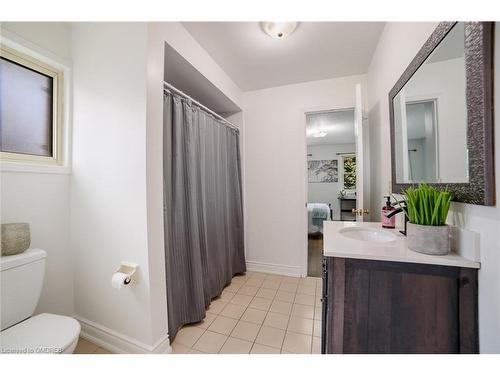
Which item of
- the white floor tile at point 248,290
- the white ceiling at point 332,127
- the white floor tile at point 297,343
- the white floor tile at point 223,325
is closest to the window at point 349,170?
the white ceiling at point 332,127

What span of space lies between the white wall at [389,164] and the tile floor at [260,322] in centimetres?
103

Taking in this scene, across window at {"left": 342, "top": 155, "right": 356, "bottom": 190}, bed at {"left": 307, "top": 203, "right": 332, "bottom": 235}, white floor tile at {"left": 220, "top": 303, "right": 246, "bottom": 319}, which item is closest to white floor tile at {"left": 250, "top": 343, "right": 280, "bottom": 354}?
white floor tile at {"left": 220, "top": 303, "right": 246, "bottom": 319}

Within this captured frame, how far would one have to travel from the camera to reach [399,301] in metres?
0.80

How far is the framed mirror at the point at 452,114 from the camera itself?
2.12 feet

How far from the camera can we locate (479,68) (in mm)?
661

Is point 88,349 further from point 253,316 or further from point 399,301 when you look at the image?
point 399,301

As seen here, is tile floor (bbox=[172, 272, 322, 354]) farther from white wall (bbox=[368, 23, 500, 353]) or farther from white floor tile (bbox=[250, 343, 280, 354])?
white wall (bbox=[368, 23, 500, 353])

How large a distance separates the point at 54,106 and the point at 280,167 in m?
2.10

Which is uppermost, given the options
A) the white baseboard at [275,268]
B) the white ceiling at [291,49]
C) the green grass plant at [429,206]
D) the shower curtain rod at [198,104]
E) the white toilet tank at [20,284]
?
the white ceiling at [291,49]

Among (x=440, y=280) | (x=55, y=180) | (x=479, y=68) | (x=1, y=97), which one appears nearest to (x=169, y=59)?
(x=1, y=97)

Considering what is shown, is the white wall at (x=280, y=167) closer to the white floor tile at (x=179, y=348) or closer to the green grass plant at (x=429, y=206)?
the white floor tile at (x=179, y=348)
